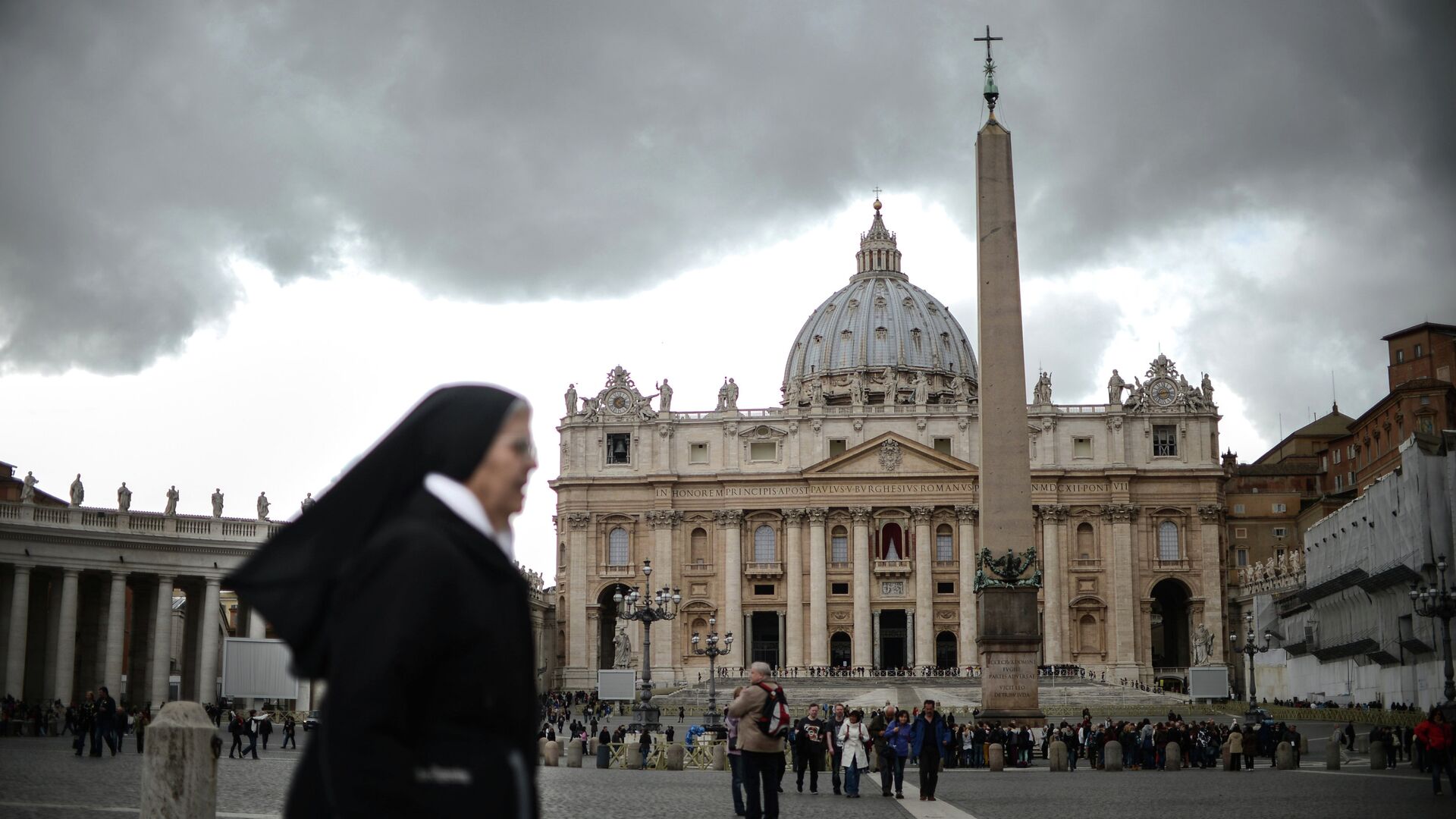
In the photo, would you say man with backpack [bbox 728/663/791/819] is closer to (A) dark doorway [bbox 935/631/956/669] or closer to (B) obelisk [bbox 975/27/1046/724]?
(B) obelisk [bbox 975/27/1046/724]

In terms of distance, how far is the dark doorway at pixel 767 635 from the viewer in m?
86.9

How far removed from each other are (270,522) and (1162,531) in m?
48.9

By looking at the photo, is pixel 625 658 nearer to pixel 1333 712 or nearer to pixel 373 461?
pixel 1333 712

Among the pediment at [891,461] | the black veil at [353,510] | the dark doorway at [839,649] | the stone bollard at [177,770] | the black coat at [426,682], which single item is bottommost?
the stone bollard at [177,770]

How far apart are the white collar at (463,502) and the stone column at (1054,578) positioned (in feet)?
268

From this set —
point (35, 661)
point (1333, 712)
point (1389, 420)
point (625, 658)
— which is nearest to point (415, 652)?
point (1333, 712)

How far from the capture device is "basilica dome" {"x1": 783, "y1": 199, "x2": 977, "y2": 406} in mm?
115625

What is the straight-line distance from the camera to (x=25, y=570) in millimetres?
49156

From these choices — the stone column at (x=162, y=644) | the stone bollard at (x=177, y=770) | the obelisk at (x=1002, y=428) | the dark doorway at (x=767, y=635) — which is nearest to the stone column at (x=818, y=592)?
the dark doorway at (x=767, y=635)

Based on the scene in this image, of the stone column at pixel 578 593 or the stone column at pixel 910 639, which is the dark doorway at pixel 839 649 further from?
the stone column at pixel 578 593

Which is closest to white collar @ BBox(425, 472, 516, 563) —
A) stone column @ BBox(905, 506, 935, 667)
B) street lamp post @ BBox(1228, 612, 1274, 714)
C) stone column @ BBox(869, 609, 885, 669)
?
street lamp post @ BBox(1228, 612, 1274, 714)

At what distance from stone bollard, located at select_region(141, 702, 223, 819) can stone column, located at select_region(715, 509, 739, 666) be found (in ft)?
257

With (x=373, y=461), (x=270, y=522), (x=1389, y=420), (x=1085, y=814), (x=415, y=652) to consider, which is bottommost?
(x=1085, y=814)

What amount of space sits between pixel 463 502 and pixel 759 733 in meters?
10.1
